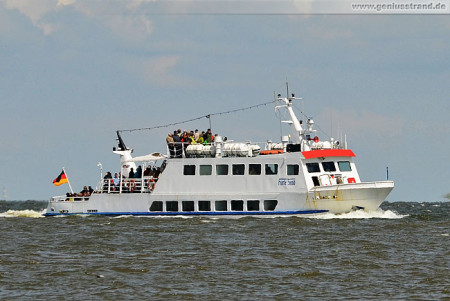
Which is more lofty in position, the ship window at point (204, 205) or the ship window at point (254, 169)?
the ship window at point (254, 169)

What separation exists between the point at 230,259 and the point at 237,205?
15063 mm

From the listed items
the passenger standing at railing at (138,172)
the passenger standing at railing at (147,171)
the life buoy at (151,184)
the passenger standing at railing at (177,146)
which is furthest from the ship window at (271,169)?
the passenger standing at railing at (138,172)

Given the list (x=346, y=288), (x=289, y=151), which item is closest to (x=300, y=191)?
(x=289, y=151)

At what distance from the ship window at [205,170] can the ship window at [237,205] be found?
6.95 feet

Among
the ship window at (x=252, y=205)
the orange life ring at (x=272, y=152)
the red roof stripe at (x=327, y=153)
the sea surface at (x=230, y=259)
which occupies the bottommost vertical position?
the sea surface at (x=230, y=259)

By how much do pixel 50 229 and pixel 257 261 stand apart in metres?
15.9

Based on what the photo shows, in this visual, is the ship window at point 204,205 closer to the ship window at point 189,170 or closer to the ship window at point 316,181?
the ship window at point 189,170

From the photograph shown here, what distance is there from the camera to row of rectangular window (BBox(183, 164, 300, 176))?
40.9 metres

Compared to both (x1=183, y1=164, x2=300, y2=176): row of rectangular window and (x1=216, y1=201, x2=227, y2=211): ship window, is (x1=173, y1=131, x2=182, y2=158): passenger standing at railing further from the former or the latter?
(x1=216, y1=201, x2=227, y2=211): ship window

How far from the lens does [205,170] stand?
1674 inches

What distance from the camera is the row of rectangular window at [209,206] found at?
41.7m

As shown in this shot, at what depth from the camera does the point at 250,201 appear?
42.0 meters

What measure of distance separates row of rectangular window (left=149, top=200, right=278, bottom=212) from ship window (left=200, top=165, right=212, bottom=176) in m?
1.63

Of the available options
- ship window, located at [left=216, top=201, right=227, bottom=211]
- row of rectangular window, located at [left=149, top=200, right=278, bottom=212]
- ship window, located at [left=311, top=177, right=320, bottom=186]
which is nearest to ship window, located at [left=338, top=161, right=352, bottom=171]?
ship window, located at [left=311, top=177, right=320, bottom=186]
